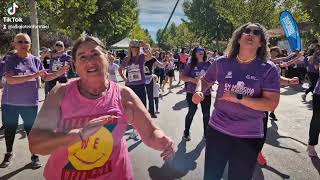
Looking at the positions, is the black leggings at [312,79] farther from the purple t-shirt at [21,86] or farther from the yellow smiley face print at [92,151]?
the yellow smiley face print at [92,151]

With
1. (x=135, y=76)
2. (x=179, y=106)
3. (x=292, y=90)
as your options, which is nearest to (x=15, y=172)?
(x=135, y=76)

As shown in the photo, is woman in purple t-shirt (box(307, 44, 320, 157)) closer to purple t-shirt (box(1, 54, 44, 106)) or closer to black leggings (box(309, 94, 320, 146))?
black leggings (box(309, 94, 320, 146))

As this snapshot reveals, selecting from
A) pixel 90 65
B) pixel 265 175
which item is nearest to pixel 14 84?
pixel 265 175

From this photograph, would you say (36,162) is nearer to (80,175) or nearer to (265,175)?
(265,175)

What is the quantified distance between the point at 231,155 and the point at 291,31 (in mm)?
6089

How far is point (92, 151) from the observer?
2.49 m

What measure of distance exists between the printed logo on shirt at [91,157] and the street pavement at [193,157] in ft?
10.9

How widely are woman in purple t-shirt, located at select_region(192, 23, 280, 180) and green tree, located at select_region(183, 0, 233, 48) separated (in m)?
71.2

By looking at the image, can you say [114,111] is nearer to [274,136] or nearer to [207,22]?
[274,136]

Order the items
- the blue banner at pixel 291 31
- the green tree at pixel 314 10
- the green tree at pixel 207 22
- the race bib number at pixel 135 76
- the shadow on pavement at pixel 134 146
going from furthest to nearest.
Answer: the green tree at pixel 207 22
the green tree at pixel 314 10
the blue banner at pixel 291 31
the race bib number at pixel 135 76
the shadow on pavement at pixel 134 146

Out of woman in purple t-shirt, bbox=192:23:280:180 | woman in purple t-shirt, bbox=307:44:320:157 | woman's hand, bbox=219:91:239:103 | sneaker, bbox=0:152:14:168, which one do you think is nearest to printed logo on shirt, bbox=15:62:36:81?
sneaker, bbox=0:152:14:168

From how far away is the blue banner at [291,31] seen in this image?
8777mm

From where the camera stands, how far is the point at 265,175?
5.99 metres

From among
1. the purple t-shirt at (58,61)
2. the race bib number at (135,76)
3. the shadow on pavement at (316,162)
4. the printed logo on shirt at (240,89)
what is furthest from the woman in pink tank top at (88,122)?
the purple t-shirt at (58,61)
